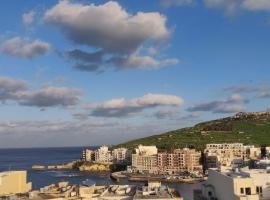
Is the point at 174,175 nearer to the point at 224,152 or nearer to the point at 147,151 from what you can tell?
the point at 224,152

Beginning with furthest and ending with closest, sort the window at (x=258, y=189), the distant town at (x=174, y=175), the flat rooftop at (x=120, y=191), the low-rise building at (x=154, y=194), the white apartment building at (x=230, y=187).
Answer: the flat rooftop at (x=120, y=191), the low-rise building at (x=154, y=194), the distant town at (x=174, y=175), the window at (x=258, y=189), the white apartment building at (x=230, y=187)

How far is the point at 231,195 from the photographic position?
39094 mm

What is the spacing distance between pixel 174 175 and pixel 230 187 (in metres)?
114

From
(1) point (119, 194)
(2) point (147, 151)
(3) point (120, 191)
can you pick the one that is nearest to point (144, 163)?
(2) point (147, 151)

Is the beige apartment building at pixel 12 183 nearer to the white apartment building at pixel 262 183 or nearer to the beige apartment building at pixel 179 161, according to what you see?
the white apartment building at pixel 262 183

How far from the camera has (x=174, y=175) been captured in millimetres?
152000

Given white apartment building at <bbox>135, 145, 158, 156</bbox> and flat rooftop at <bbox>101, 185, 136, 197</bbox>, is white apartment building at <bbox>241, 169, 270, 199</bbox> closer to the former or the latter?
flat rooftop at <bbox>101, 185, 136, 197</bbox>

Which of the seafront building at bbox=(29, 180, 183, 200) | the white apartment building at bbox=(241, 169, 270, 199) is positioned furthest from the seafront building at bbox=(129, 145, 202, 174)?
the white apartment building at bbox=(241, 169, 270, 199)

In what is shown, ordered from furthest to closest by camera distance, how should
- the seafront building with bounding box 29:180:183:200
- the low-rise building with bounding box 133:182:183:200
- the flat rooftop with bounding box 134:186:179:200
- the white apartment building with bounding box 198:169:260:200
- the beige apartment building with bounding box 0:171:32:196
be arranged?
1. the beige apartment building with bounding box 0:171:32:196
2. the seafront building with bounding box 29:180:183:200
3. the flat rooftop with bounding box 134:186:179:200
4. the low-rise building with bounding box 133:182:183:200
5. the white apartment building with bounding box 198:169:260:200

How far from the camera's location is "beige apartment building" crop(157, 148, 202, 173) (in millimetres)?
162250

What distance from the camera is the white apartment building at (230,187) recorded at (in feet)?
124

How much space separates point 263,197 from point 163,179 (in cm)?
10367

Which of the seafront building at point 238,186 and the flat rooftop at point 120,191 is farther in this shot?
the flat rooftop at point 120,191

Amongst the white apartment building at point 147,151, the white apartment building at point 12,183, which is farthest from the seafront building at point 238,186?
the white apartment building at point 147,151
